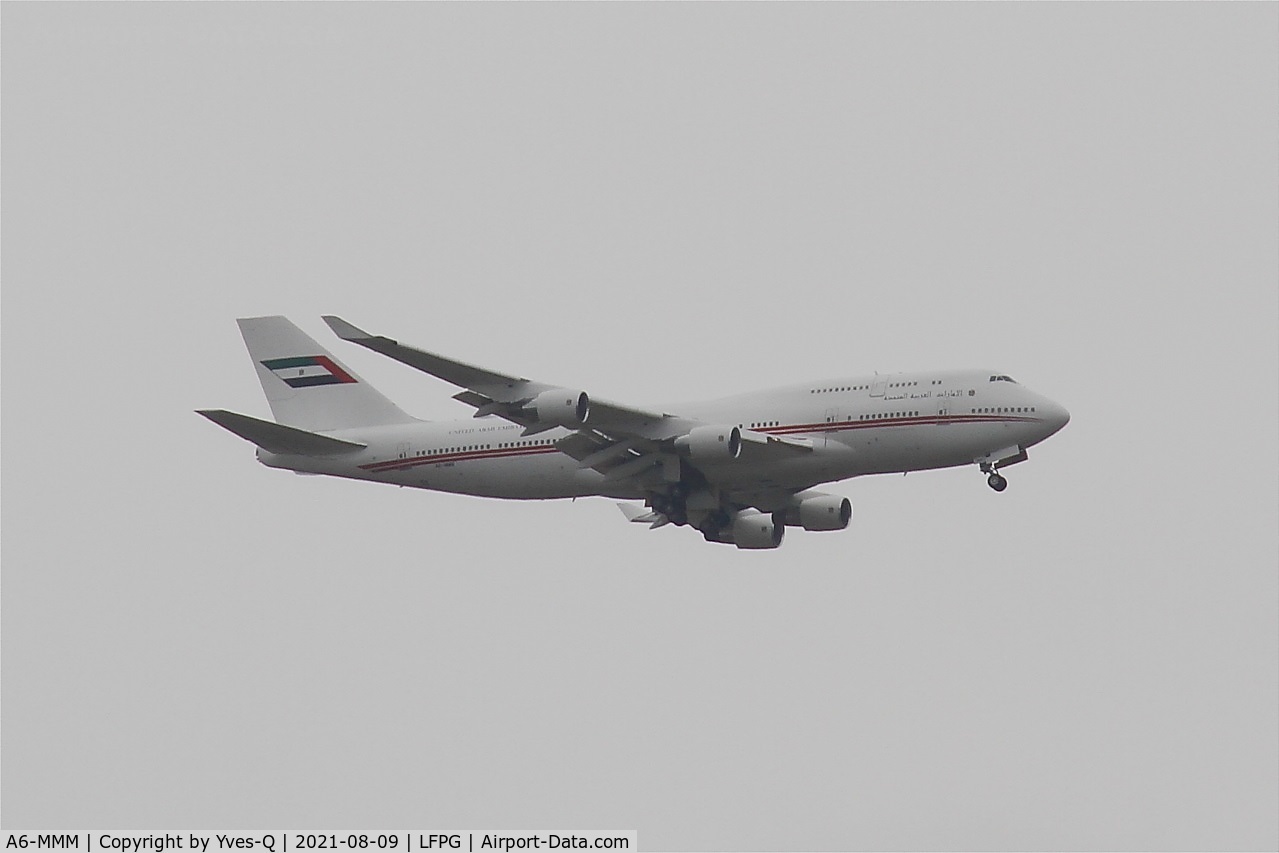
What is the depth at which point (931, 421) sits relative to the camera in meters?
53.7

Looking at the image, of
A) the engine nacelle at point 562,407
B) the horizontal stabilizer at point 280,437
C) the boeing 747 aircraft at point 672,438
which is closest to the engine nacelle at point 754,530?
the boeing 747 aircraft at point 672,438

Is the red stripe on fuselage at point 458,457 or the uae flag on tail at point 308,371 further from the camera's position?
the uae flag on tail at point 308,371

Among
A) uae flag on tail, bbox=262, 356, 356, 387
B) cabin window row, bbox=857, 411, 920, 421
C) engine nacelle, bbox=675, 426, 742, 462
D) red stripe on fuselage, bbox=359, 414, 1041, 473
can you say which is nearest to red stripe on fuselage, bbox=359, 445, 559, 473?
red stripe on fuselage, bbox=359, 414, 1041, 473

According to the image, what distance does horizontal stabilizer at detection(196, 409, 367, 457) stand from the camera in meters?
57.6

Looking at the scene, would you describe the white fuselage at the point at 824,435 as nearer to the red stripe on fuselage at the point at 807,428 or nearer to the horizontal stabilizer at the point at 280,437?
the red stripe on fuselage at the point at 807,428

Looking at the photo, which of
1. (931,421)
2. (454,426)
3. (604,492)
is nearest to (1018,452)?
(931,421)

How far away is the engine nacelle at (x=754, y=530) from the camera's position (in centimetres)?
6094

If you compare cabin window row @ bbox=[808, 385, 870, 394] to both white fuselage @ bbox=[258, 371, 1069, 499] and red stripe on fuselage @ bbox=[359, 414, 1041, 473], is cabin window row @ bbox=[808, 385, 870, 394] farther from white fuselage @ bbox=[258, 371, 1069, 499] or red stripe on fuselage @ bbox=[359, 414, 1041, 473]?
red stripe on fuselage @ bbox=[359, 414, 1041, 473]

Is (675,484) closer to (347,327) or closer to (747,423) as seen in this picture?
(747,423)

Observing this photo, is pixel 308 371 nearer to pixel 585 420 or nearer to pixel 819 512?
pixel 585 420

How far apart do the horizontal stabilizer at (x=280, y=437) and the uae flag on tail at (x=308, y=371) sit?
2.87 m

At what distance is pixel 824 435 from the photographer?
54.6m

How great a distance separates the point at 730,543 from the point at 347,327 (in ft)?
52.1

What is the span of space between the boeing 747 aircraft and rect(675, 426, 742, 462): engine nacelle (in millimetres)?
40
